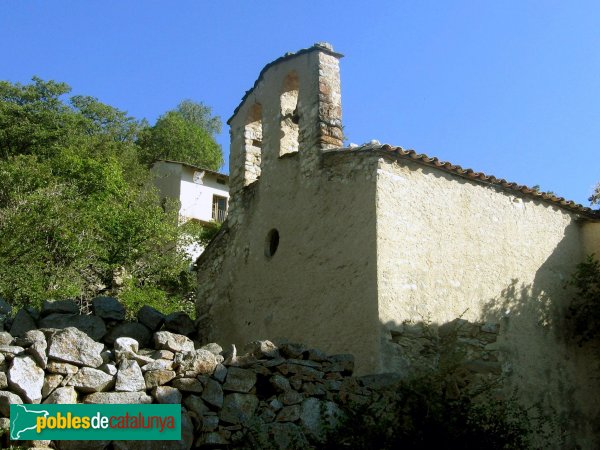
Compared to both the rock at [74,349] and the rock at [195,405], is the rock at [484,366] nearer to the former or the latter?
the rock at [195,405]

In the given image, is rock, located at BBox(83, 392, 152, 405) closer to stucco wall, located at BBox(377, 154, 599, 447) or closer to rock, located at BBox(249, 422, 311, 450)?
rock, located at BBox(249, 422, 311, 450)

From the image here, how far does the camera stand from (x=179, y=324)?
1209 centimetres

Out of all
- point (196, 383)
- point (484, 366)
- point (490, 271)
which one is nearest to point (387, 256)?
point (484, 366)

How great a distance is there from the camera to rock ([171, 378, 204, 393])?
7.22 meters

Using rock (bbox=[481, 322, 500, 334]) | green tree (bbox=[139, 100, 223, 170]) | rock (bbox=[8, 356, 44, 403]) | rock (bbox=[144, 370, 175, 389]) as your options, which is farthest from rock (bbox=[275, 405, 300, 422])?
green tree (bbox=[139, 100, 223, 170])

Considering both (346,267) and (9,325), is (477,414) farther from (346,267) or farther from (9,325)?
(9,325)

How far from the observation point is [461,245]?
10.7 m

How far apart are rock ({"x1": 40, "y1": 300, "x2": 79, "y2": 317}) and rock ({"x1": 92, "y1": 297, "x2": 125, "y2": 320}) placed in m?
0.30

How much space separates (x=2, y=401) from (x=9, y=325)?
11.0ft

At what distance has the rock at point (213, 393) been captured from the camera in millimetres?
7309

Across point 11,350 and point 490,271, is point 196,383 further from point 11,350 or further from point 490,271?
point 490,271

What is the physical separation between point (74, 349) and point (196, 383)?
3.95 ft

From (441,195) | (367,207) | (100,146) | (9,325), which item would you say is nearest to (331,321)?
(367,207)

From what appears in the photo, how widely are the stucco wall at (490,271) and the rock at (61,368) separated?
3.78 meters
